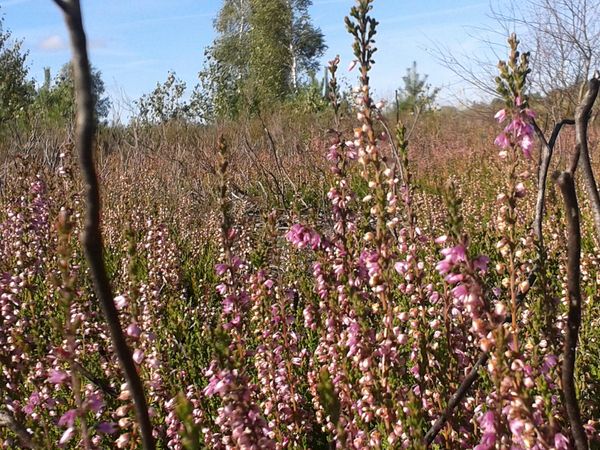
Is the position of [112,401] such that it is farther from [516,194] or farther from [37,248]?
[516,194]

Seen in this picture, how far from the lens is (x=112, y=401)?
3170 mm

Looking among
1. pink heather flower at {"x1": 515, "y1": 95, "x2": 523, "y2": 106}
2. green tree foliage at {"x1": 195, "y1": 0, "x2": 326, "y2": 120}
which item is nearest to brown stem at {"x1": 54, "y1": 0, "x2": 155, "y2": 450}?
pink heather flower at {"x1": 515, "y1": 95, "x2": 523, "y2": 106}

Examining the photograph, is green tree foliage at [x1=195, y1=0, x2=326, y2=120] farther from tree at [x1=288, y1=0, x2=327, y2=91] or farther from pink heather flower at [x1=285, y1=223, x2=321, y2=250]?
pink heather flower at [x1=285, y1=223, x2=321, y2=250]

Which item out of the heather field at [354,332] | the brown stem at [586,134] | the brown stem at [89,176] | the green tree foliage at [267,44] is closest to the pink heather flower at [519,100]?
the heather field at [354,332]

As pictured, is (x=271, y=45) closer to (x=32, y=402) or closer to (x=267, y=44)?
(x=267, y=44)

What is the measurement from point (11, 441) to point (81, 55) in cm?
315

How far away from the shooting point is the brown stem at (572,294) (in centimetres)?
84

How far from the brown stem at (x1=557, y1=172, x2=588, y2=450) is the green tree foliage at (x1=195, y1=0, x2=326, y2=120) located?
47.1m

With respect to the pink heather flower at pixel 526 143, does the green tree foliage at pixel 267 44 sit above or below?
above

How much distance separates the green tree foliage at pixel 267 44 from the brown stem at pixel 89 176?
4747 centimetres

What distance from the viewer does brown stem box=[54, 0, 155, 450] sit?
40 centimetres

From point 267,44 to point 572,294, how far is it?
173 ft

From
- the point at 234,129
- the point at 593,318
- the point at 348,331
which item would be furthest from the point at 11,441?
the point at 234,129

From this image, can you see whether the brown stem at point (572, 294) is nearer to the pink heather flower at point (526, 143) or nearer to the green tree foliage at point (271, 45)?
the pink heather flower at point (526, 143)
